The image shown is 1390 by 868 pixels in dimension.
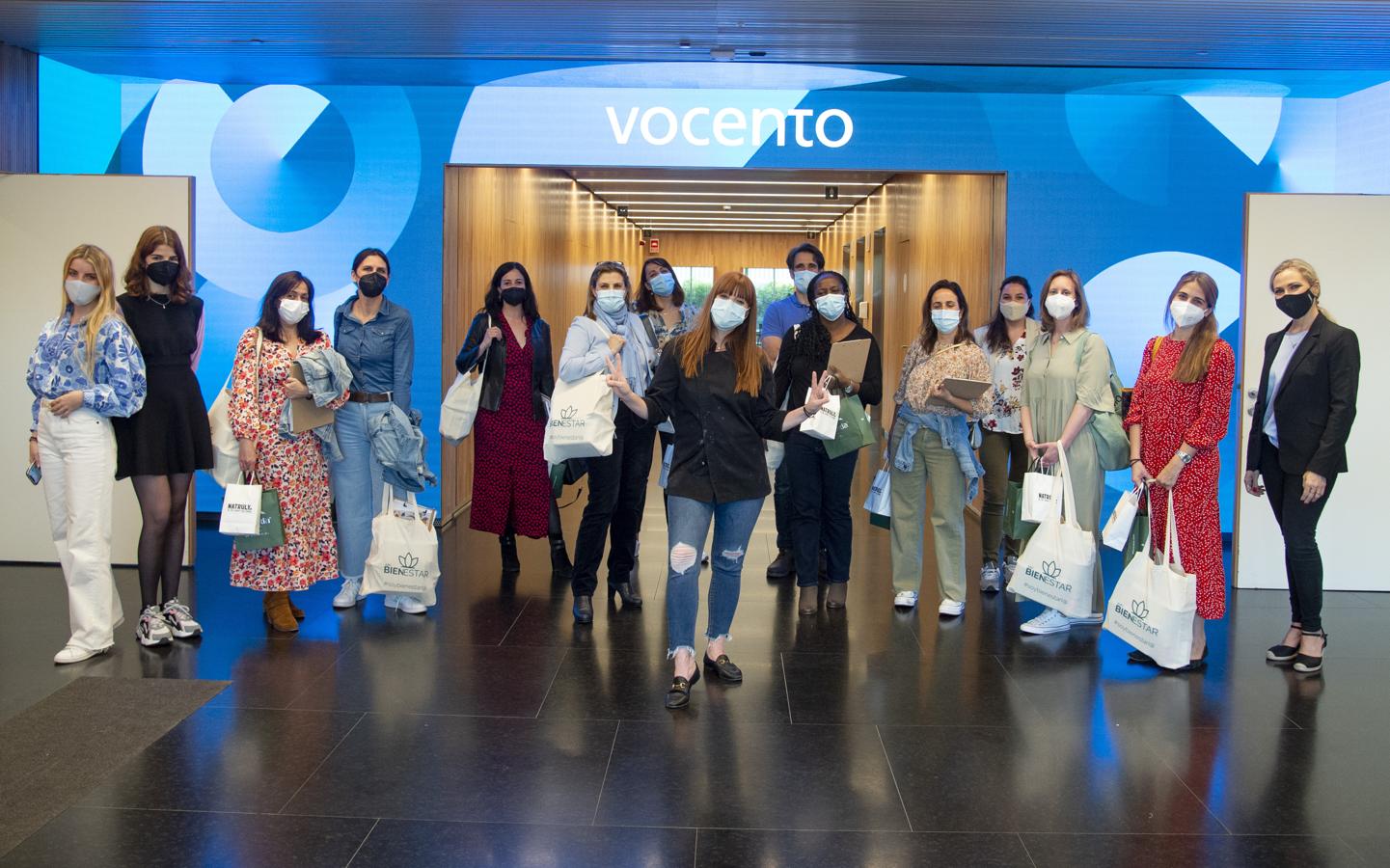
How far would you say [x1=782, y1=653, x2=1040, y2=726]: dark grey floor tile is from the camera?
4254mm

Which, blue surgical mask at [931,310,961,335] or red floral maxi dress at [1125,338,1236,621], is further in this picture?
blue surgical mask at [931,310,961,335]

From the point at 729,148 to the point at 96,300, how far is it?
12.1 feet

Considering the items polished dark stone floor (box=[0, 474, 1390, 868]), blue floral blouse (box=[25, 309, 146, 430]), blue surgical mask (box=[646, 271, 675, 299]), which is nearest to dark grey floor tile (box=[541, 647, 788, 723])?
polished dark stone floor (box=[0, 474, 1390, 868])

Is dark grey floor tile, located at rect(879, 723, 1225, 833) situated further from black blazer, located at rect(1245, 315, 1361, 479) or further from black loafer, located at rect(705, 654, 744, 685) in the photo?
black blazer, located at rect(1245, 315, 1361, 479)

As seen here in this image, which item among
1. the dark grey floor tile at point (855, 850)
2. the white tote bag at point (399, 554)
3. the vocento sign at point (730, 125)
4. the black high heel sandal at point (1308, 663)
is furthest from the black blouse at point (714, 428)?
the vocento sign at point (730, 125)

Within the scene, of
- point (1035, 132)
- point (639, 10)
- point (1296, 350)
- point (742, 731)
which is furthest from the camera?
point (1035, 132)

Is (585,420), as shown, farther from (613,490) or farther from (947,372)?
(947,372)

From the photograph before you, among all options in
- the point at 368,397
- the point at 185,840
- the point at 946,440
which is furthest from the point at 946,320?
the point at 185,840

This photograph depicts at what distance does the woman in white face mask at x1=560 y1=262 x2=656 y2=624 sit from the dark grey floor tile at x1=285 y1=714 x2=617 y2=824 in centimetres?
129

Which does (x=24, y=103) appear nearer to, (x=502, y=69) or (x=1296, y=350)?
(x=502, y=69)

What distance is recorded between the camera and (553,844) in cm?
316

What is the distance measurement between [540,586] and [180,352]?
2.10 m

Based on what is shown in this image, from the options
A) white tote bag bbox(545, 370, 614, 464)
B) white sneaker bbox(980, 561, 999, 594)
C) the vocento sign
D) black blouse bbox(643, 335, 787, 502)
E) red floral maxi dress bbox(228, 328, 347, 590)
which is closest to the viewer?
black blouse bbox(643, 335, 787, 502)

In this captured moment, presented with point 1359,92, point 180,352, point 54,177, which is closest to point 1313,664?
point 1359,92
